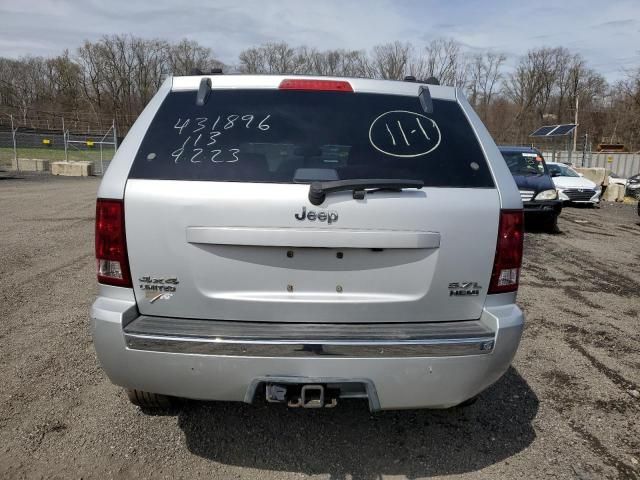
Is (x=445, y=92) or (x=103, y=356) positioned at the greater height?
(x=445, y=92)

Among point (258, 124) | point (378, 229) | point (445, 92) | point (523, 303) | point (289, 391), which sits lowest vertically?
point (523, 303)

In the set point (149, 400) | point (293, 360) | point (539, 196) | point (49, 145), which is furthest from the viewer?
point (49, 145)

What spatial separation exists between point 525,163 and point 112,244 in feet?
38.0

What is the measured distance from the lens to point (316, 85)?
9.20 ft

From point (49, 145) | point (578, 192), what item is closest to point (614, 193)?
point (578, 192)

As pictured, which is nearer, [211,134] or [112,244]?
[112,244]

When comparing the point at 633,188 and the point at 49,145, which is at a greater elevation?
the point at 49,145

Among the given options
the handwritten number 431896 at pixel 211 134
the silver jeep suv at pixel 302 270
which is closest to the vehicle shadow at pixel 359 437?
the silver jeep suv at pixel 302 270

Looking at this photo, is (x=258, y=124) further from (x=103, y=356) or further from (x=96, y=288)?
(x=96, y=288)

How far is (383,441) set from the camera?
299cm

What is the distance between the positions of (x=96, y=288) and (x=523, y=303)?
4.79 m

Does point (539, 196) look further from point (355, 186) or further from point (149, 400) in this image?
point (149, 400)

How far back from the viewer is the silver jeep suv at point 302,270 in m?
2.32

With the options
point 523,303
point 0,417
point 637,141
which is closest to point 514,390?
point 523,303
